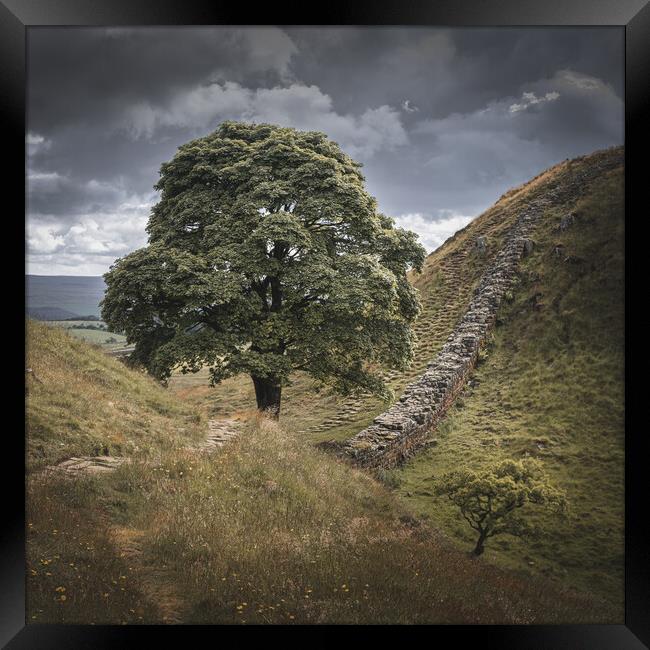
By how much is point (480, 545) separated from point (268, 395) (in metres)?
3.83

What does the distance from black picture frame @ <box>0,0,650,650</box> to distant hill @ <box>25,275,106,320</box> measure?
0.61ft

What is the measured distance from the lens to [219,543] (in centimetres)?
571

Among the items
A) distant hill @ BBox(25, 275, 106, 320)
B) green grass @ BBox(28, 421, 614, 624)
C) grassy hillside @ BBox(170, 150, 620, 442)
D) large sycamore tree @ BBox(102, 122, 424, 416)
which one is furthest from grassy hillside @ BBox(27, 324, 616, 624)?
large sycamore tree @ BBox(102, 122, 424, 416)

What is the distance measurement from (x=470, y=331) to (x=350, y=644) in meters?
5.20

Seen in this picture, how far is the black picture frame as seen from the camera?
5770mm

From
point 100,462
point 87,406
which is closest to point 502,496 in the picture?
point 100,462

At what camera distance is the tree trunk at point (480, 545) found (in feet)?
20.5

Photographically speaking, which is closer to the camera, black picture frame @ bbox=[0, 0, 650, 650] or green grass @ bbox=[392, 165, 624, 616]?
black picture frame @ bbox=[0, 0, 650, 650]

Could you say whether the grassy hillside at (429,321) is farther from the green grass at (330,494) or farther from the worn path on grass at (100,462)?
the worn path on grass at (100,462)

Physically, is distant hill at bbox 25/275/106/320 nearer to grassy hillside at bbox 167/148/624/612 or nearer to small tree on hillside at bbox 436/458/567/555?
grassy hillside at bbox 167/148/624/612

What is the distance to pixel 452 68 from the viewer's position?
6520 mm

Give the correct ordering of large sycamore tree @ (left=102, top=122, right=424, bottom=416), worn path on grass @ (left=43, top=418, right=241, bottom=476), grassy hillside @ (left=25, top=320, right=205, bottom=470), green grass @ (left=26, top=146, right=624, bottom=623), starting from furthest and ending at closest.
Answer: large sycamore tree @ (left=102, top=122, right=424, bottom=416) < grassy hillside @ (left=25, top=320, right=205, bottom=470) < worn path on grass @ (left=43, top=418, right=241, bottom=476) < green grass @ (left=26, top=146, right=624, bottom=623)

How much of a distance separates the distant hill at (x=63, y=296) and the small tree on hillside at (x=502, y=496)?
6156mm

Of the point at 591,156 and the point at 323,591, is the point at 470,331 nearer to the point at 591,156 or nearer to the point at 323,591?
the point at 591,156
